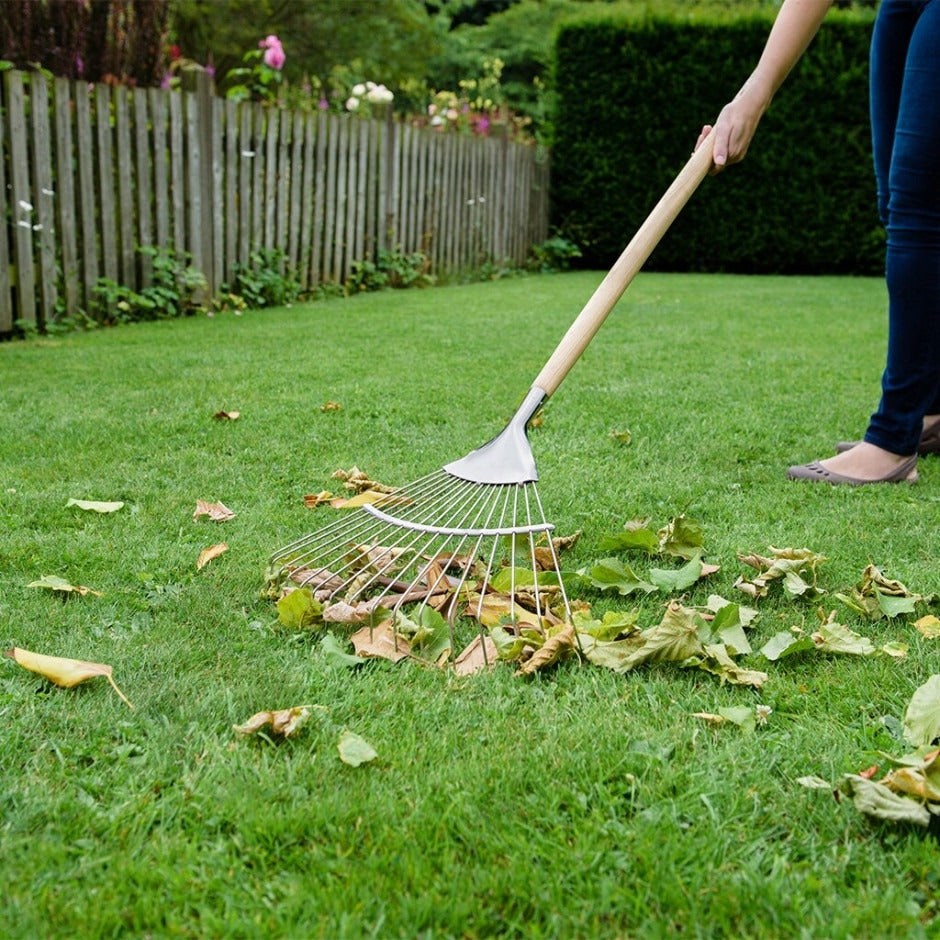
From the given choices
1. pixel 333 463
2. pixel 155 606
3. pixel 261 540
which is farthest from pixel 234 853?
pixel 333 463

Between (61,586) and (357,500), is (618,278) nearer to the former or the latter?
(357,500)

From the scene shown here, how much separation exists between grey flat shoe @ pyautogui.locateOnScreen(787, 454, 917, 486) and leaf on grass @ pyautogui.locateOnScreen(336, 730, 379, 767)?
6.01ft

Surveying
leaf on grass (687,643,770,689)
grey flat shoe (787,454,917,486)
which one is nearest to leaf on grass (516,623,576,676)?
leaf on grass (687,643,770,689)

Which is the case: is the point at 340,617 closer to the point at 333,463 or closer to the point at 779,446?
the point at 333,463

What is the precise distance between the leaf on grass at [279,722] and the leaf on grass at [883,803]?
0.75 metres

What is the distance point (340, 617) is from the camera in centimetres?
183

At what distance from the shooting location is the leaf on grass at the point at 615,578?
6.67 ft

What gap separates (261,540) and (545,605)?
2.45 ft

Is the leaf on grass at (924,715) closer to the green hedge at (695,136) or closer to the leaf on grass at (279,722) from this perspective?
the leaf on grass at (279,722)

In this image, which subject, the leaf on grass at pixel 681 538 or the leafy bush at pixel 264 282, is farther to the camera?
the leafy bush at pixel 264 282

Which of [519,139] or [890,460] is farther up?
[519,139]

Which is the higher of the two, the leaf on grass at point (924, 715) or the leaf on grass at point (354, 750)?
the leaf on grass at point (924, 715)

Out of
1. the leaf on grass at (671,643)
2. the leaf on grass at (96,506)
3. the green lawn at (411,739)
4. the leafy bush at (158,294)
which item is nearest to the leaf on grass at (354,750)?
the green lawn at (411,739)

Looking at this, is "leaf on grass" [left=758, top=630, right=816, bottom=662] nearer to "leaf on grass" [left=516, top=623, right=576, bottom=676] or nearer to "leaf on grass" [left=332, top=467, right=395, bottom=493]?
"leaf on grass" [left=516, top=623, right=576, bottom=676]
